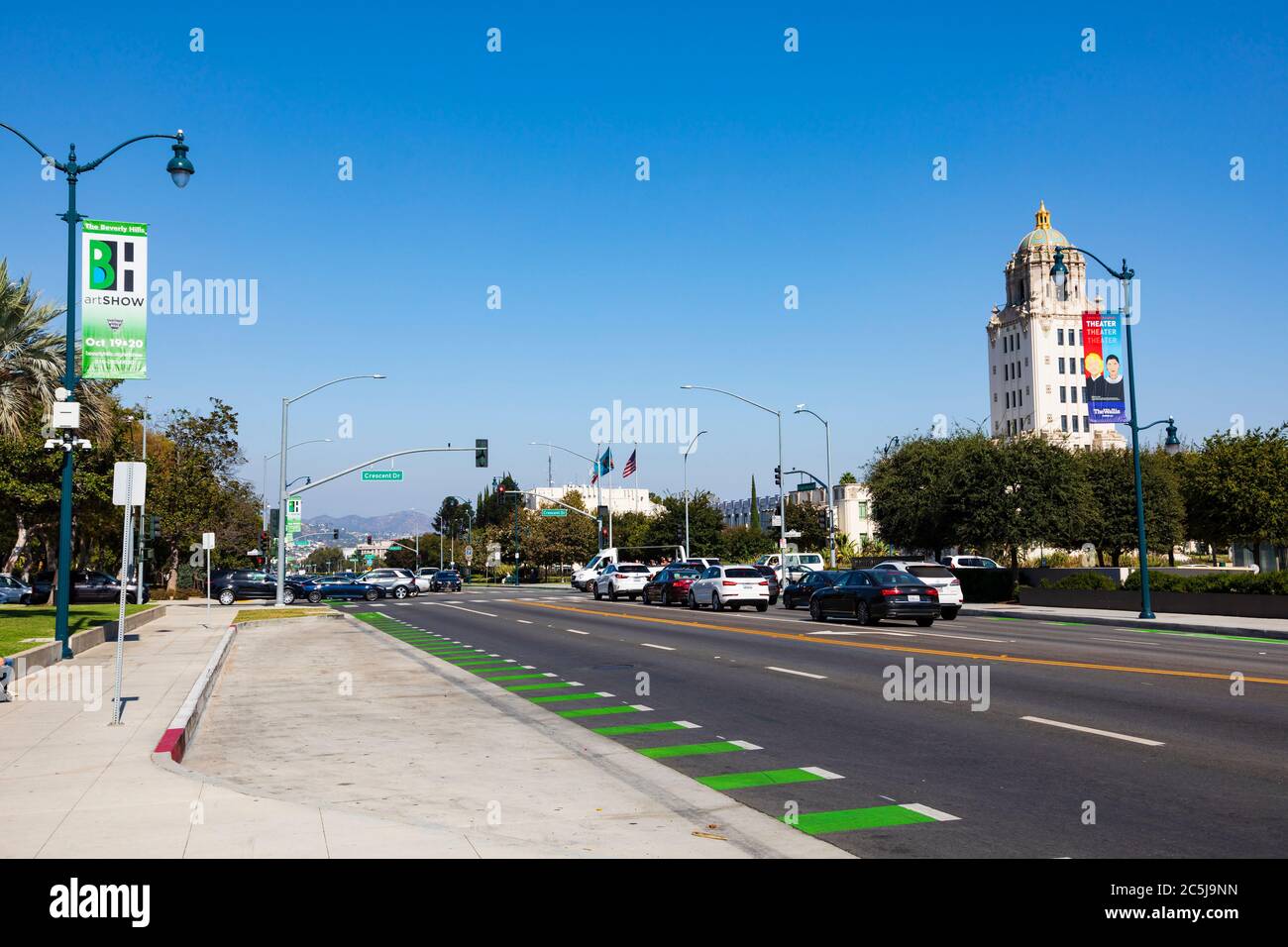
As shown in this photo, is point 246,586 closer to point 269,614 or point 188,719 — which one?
point 269,614

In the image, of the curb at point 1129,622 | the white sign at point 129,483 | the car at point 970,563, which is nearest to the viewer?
the white sign at point 129,483

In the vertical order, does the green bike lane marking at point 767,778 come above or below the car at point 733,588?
below

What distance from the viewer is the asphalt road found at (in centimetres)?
758

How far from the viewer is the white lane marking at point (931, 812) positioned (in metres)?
7.90

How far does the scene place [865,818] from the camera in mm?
8047

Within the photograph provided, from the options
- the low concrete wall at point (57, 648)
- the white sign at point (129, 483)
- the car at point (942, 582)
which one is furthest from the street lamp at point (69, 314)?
the car at point (942, 582)

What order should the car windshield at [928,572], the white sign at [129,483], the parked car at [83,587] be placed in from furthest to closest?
the parked car at [83,587]
the car windshield at [928,572]
the white sign at [129,483]

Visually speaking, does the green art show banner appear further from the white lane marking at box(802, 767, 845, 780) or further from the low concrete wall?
the white lane marking at box(802, 767, 845, 780)

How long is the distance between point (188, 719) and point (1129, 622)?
24908 millimetres

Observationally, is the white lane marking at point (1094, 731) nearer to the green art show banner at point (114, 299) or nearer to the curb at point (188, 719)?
the curb at point (188, 719)

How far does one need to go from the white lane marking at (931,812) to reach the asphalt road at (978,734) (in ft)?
0.10

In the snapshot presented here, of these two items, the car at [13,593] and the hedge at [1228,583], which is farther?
the car at [13,593]

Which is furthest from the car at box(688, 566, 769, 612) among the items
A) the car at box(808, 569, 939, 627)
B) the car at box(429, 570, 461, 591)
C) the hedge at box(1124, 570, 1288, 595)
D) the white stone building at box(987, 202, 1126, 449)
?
the white stone building at box(987, 202, 1126, 449)
